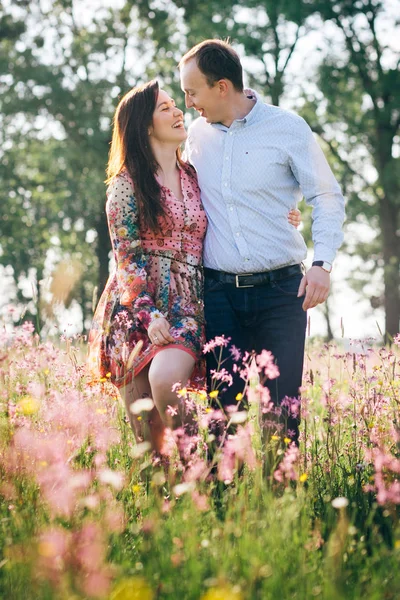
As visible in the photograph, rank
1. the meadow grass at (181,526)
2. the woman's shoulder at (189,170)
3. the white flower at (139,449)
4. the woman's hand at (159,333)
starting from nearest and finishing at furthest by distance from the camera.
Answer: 1. the meadow grass at (181,526)
2. the white flower at (139,449)
3. the woman's hand at (159,333)
4. the woman's shoulder at (189,170)

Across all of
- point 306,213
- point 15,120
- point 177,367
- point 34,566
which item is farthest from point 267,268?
point 306,213

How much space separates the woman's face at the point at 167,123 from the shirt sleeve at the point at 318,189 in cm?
64

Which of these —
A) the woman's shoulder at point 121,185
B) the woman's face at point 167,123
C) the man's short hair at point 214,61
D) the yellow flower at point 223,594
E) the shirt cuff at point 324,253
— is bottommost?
the yellow flower at point 223,594

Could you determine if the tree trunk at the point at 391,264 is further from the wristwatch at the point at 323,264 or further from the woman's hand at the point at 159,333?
the woman's hand at the point at 159,333

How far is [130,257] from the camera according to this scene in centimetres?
396

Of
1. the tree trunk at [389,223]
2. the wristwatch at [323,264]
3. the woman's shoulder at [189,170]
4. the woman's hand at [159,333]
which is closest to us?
the woman's hand at [159,333]

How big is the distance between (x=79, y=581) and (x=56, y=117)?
2100cm

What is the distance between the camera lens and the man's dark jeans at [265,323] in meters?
3.99

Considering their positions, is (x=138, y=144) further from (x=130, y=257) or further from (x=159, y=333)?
(x=159, y=333)

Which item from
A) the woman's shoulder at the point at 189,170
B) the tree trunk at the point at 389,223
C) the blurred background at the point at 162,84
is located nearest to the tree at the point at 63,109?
the blurred background at the point at 162,84

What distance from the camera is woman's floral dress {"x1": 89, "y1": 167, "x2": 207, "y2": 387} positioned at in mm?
3912

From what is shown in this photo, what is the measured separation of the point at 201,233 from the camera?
13.9 ft

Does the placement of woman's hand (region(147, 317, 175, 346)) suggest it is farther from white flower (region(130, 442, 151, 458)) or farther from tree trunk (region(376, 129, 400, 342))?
tree trunk (region(376, 129, 400, 342))

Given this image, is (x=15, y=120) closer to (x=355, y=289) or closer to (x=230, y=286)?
(x=355, y=289)
